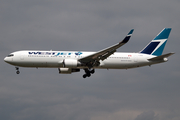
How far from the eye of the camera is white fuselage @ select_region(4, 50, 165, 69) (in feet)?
169

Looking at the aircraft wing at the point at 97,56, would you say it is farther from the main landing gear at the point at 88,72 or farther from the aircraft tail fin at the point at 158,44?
the aircraft tail fin at the point at 158,44

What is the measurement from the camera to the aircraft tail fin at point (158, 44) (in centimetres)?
5714

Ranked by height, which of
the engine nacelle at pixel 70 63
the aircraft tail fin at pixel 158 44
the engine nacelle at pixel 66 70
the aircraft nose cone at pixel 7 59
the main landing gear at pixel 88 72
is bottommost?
the main landing gear at pixel 88 72

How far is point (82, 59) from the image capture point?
51875mm

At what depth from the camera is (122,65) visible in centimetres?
5403

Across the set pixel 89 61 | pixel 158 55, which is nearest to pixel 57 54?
pixel 89 61

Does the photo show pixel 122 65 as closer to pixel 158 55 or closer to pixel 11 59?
pixel 158 55

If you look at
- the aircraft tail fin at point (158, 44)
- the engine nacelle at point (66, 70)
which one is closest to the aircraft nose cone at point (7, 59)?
the engine nacelle at point (66, 70)

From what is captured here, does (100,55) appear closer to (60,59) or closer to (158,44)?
(60,59)

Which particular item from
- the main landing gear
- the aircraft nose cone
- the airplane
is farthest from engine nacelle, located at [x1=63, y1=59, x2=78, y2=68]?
the aircraft nose cone

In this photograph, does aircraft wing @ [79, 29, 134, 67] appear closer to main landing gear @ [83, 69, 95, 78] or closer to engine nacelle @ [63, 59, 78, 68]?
engine nacelle @ [63, 59, 78, 68]

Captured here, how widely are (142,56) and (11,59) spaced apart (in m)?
22.6

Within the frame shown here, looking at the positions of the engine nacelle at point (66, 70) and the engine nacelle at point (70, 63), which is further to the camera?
the engine nacelle at point (66, 70)

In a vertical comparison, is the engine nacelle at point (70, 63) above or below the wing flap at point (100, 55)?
below
